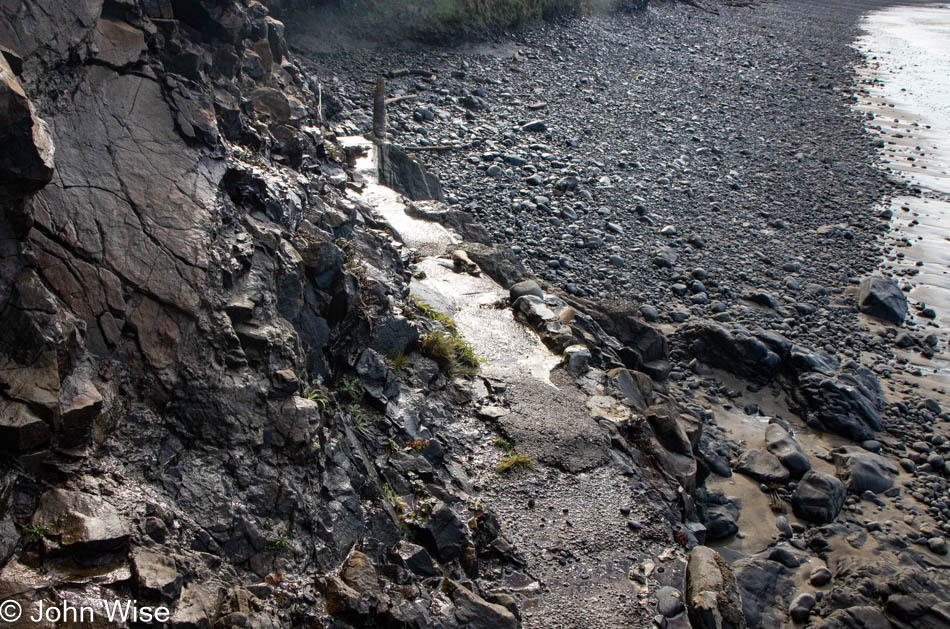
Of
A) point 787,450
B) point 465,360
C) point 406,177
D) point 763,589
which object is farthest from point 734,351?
point 406,177

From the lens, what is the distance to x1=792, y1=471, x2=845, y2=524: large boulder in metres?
8.77

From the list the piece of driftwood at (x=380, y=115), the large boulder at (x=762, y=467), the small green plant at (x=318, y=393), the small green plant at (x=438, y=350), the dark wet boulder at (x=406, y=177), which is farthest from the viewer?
the piece of driftwood at (x=380, y=115)

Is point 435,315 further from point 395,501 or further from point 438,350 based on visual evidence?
point 395,501

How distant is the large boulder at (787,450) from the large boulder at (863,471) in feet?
1.49

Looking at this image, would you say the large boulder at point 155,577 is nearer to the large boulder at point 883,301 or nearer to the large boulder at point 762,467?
the large boulder at point 762,467

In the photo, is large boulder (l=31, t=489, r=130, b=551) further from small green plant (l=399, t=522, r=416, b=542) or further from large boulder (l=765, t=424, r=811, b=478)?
large boulder (l=765, t=424, r=811, b=478)

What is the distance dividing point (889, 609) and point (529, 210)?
9.94 metres

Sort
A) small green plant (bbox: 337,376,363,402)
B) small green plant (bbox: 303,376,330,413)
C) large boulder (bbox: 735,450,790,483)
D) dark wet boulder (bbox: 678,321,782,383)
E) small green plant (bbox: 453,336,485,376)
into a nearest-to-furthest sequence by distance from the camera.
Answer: small green plant (bbox: 303,376,330,413), small green plant (bbox: 337,376,363,402), small green plant (bbox: 453,336,485,376), large boulder (bbox: 735,450,790,483), dark wet boulder (bbox: 678,321,782,383)

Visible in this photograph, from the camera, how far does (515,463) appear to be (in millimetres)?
6918

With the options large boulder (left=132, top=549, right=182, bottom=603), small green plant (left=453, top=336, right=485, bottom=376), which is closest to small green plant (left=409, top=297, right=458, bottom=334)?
small green plant (left=453, top=336, right=485, bottom=376)

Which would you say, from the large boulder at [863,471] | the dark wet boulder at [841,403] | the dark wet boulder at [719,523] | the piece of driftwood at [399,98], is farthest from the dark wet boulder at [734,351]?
the piece of driftwood at [399,98]

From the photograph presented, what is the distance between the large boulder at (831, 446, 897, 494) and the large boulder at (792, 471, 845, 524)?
41cm

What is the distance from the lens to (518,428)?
24.0 ft

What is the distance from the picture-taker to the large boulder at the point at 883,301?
13.6 metres
